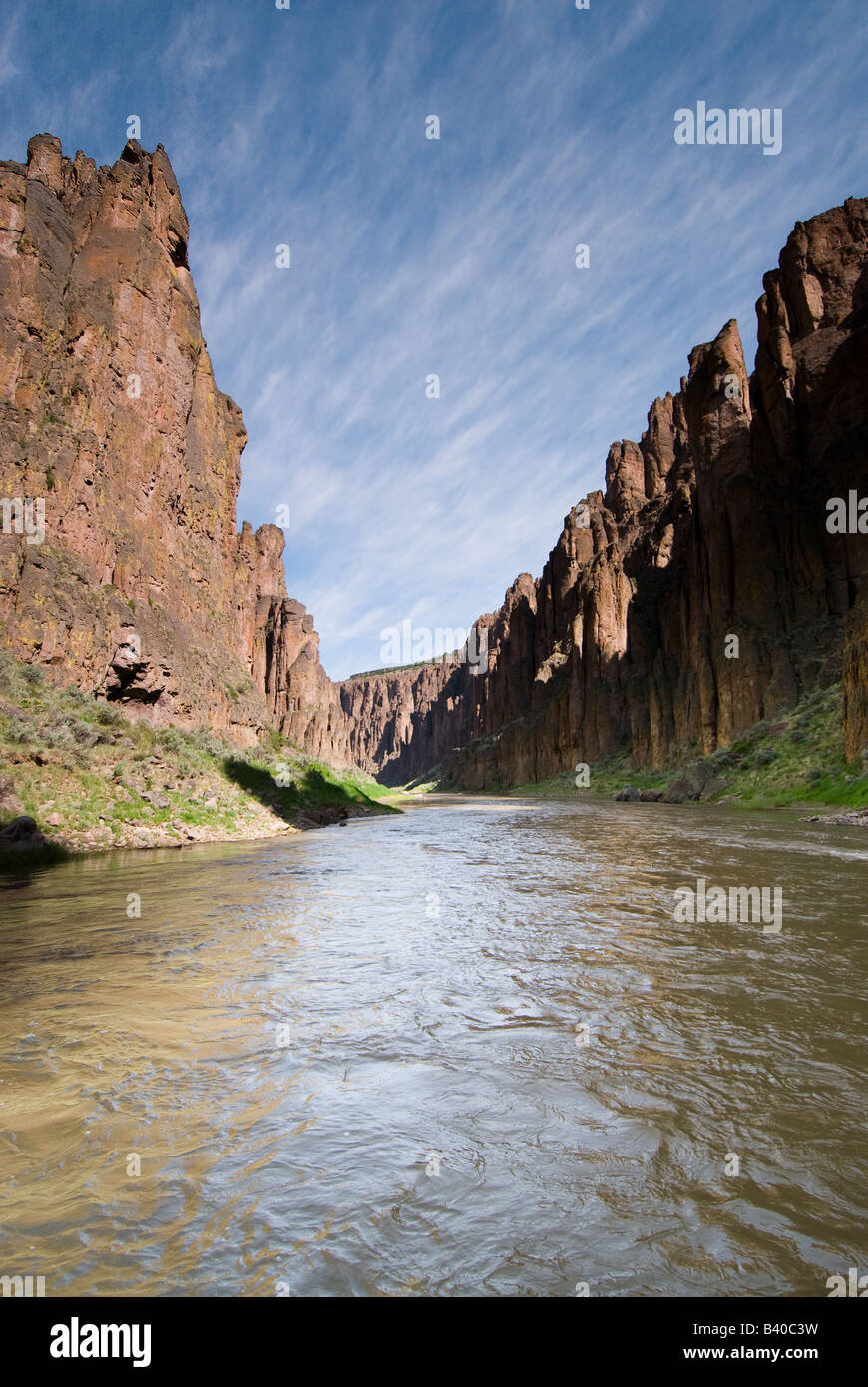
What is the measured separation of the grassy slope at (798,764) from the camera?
27328mm

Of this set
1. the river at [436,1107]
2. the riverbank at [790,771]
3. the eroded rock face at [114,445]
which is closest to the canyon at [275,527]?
the eroded rock face at [114,445]

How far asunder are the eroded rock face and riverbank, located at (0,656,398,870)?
214 centimetres

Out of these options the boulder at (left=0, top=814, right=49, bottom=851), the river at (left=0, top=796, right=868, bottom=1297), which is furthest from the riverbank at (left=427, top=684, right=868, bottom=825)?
the boulder at (left=0, top=814, right=49, bottom=851)

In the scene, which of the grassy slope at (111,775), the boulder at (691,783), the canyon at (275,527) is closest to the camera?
the grassy slope at (111,775)

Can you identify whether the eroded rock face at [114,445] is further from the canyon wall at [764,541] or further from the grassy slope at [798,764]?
the canyon wall at [764,541]

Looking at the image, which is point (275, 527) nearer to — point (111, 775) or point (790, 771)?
point (790, 771)

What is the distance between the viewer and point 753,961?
20.1ft

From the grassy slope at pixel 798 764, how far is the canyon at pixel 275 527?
224 centimetres

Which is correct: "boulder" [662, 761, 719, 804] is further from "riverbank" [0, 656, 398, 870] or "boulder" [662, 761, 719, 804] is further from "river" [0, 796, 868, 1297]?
"river" [0, 796, 868, 1297]

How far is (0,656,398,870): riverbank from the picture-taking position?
606 inches
